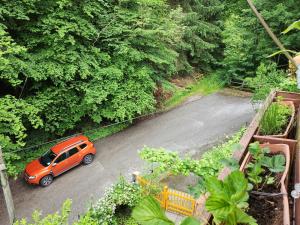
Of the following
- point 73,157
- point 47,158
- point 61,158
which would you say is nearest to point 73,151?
point 73,157

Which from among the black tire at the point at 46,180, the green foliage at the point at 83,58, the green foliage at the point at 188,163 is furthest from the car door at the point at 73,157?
the green foliage at the point at 188,163

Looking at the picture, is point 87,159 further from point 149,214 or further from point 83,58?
point 149,214

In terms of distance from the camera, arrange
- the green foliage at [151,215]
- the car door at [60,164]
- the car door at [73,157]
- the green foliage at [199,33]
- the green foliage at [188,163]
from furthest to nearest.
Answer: the green foliage at [199,33]
the car door at [73,157]
the car door at [60,164]
the green foliage at [188,163]
the green foliage at [151,215]

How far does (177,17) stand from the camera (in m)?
14.8

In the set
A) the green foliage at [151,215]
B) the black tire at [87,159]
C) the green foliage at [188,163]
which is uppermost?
the green foliage at [151,215]

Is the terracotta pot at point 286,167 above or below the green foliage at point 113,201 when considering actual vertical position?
above

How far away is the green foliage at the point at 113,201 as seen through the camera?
7.37m

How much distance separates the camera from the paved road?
9.98 meters

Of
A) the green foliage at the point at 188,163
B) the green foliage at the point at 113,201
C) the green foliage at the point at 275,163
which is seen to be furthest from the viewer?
the green foliage at the point at 113,201

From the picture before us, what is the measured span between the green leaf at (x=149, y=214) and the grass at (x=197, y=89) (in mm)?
14380

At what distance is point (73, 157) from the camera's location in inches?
432

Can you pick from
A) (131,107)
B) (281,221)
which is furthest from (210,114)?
(281,221)

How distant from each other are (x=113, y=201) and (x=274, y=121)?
5.19 metres

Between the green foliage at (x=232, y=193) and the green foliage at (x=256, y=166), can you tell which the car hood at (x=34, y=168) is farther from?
the green foliage at (x=232, y=193)
